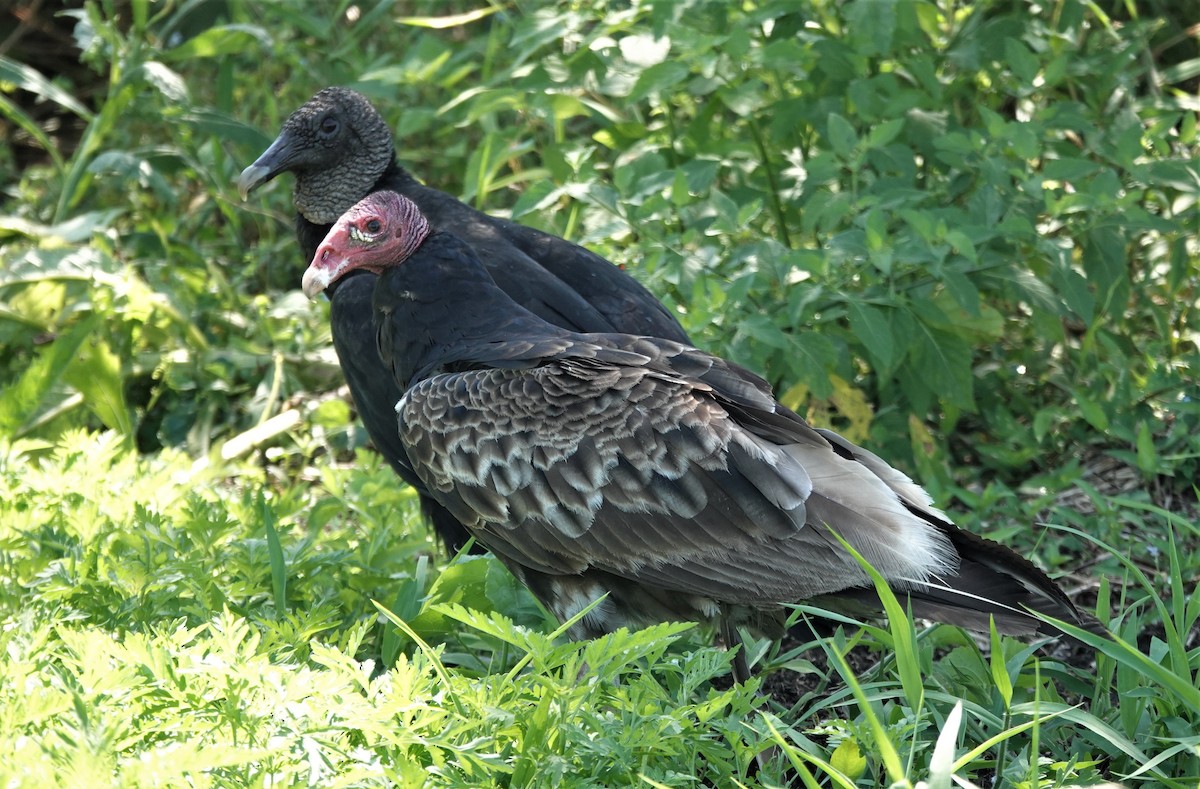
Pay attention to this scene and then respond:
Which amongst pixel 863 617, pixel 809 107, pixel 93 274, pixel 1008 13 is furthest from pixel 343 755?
pixel 1008 13

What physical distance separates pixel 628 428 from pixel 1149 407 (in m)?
2.07

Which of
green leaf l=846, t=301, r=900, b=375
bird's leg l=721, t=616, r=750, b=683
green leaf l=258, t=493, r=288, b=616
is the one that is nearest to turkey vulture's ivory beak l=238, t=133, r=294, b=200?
green leaf l=258, t=493, r=288, b=616

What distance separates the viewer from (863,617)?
9.23 feet

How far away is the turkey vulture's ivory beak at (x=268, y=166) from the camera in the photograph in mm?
4023

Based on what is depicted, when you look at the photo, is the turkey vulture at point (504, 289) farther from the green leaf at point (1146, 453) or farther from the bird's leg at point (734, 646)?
the green leaf at point (1146, 453)

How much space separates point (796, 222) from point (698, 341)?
1089 millimetres

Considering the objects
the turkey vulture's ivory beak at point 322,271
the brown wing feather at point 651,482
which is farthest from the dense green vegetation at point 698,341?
the turkey vulture's ivory beak at point 322,271

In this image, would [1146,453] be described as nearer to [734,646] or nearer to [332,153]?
[734,646]

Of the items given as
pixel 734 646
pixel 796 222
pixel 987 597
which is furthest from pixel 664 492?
pixel 796 222

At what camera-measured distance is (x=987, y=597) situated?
8.38ft

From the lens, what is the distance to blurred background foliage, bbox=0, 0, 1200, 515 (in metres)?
3.78

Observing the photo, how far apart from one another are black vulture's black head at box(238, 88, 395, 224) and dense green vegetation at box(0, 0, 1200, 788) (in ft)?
1.58

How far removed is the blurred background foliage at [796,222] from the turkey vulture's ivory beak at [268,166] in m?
0.60

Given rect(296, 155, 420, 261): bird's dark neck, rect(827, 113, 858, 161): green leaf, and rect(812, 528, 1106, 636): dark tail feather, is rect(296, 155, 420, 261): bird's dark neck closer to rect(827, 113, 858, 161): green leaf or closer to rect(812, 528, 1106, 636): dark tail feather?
rect(827, 113, 858, 161): green leaf
